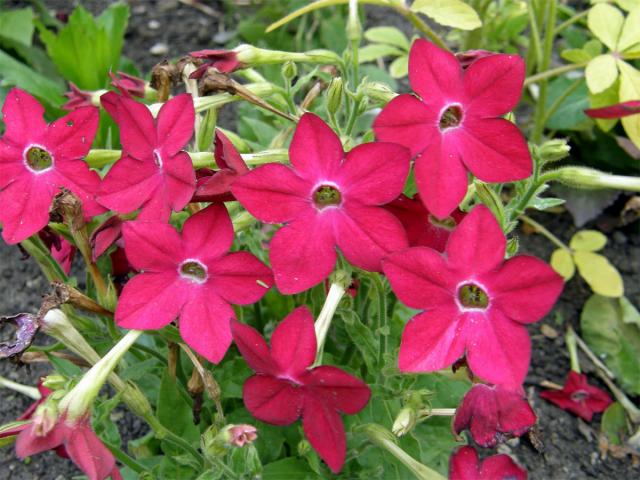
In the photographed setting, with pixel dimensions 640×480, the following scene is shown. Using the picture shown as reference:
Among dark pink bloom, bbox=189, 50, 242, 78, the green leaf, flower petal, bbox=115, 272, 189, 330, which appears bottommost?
the green leaf

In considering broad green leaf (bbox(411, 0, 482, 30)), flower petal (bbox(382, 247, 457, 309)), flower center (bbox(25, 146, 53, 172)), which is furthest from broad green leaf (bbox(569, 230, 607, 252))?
flower center (bbox(25, 146, 53, 172))

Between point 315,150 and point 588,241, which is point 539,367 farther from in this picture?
point 315,150

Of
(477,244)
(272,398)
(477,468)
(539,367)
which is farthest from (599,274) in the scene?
(272,398)

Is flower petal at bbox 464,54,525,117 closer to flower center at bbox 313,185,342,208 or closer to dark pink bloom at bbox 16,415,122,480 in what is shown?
flower center at bbox 313,185,342,208

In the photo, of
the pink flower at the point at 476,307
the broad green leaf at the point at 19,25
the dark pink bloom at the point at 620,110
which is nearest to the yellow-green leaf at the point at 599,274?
the dark pink bloom at the point at 620,110

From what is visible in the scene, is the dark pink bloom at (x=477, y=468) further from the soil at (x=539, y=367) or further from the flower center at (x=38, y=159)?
the flower center at (x=38, y=159)

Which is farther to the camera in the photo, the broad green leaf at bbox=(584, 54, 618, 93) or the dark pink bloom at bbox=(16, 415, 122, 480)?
the broad green leaf at bbox=(584, 54, 618, 93)

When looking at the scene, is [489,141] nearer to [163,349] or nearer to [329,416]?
[329,416]

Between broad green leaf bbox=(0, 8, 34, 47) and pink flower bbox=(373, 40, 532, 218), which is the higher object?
pink flower bbox=(373, 40, 532, 218)
